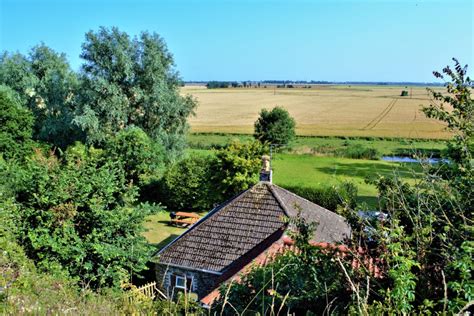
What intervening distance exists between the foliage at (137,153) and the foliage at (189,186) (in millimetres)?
1165

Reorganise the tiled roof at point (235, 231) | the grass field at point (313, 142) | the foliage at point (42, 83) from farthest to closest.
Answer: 1. the grass field at point (313, 142)
2. the foliage at point (42, 83)
3. the tiled roof at point (235, 231)

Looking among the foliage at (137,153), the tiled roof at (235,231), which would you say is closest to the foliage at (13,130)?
the foliage at (137,153)

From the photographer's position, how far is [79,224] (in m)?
9.89

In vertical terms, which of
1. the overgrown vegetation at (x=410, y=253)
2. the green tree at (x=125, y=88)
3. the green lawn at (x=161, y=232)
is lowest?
the green lawn at (x=161, y=232)

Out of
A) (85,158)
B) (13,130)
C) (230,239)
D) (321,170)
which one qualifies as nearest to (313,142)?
(321,170)

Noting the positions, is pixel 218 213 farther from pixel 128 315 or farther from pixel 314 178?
pixel 314 178

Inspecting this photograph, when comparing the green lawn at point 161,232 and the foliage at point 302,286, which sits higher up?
the foliage at point 302,286

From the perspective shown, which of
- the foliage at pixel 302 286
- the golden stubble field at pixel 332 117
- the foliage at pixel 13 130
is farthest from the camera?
the golden stubble field at pixel 332 117

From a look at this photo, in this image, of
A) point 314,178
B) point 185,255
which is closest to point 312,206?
point 185,255

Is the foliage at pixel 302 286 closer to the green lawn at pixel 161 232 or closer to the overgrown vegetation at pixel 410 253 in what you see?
the overgrown vegetation at pixel 410 253

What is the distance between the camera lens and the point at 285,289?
5.35 m

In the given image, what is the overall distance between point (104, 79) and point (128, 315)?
2925 cm

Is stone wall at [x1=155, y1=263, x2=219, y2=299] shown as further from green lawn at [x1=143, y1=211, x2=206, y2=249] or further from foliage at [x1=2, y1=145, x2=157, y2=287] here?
green lawn at [x1=143, y1=211, x2=206, y2=249]

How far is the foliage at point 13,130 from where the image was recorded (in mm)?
29469
